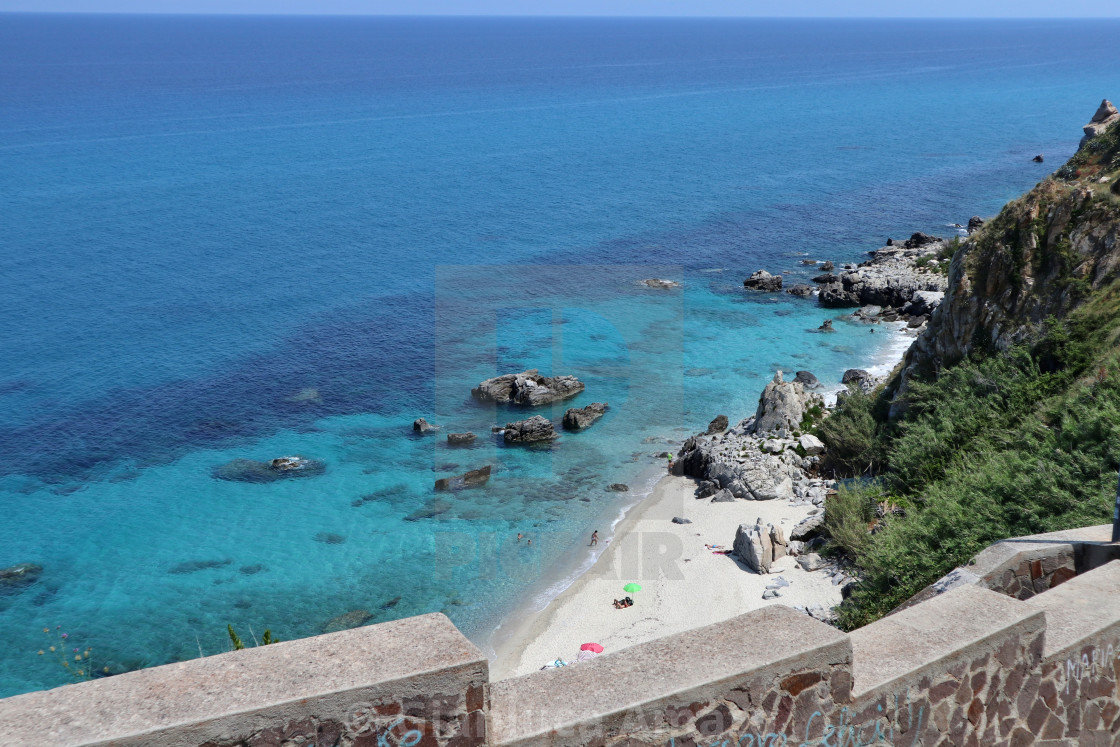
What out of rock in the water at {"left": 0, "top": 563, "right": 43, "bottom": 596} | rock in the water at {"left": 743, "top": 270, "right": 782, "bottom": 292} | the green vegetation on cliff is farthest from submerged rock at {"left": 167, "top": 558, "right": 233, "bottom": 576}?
rock in the water at {"left": 743, "top": 270, "right": 782, "bottom": 292}

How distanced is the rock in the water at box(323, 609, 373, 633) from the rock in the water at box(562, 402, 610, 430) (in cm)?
1212

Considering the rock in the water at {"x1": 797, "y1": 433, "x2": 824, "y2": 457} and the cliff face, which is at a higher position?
the cliff face

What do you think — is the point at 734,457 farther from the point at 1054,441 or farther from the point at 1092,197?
the point at 1054,441

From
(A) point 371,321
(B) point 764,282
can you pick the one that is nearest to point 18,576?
(A) point 371,321

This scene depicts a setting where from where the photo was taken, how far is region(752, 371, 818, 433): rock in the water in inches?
1108

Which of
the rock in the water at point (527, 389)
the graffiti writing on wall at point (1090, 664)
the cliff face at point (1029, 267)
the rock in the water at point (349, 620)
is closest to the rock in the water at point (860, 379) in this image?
the cliff face at point (1029, 267)

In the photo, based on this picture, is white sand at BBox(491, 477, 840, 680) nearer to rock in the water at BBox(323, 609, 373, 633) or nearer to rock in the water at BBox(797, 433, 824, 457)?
rock in the water at BBox(797, 433, 824, 457)

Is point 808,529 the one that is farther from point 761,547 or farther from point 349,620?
point 349,620

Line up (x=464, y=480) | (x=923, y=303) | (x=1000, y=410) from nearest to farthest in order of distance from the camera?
1. (x=1000, y=410)
2. (x=464, y=480)
3. (x=923, y=303)

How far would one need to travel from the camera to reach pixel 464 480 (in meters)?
29.6

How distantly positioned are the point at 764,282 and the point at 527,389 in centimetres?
1968

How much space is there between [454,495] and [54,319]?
31.2 metres

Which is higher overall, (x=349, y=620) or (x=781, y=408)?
(x=781, y=408)

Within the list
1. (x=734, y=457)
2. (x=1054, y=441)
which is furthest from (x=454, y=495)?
(x=1054, y=441)
